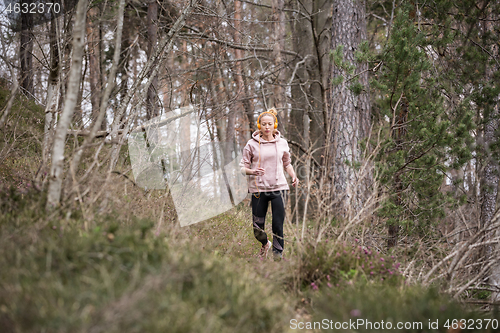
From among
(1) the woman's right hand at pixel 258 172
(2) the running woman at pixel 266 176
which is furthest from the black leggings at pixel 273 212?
(1) the woman's right hand at pixel 258 172

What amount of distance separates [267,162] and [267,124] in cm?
50

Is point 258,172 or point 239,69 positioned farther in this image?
point 239,69

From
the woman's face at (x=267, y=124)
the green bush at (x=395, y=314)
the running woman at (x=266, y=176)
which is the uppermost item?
the woman's face at (x=267, y=124)

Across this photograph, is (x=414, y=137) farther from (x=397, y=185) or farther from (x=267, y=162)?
(x=267, y=162)

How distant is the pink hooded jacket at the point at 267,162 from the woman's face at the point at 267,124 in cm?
13

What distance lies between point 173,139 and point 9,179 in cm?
243

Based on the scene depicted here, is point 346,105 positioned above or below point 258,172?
above

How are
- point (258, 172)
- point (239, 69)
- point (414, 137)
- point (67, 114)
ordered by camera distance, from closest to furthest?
point (67, 114) → point (258, 172) → point (414, 137) → point (239, 69)

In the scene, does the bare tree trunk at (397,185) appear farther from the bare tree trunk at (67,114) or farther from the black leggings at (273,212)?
the bare tree trunk at (67,114)

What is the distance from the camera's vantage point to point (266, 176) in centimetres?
452

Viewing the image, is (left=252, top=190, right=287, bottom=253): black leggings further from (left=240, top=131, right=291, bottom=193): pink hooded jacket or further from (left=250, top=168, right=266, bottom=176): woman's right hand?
(left=250, top=168, right=266, bottom=176): woman's right hand

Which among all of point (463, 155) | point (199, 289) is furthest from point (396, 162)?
point (199, 289)

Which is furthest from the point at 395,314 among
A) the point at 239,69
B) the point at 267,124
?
the point at 239,69

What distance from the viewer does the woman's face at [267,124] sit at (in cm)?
457
